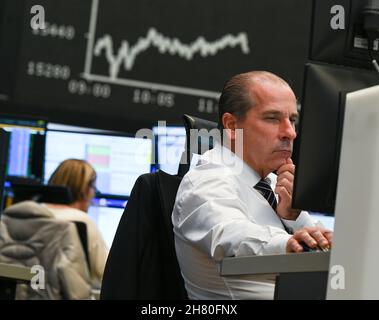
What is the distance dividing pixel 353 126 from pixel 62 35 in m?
4.79

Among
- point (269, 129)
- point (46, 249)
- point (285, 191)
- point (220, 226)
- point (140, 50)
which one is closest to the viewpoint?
point (220, 226)

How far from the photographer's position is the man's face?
94.4 inches

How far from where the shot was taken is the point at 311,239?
1847 mm

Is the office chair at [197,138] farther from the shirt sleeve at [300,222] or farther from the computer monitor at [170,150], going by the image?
the shirt sleeve at [300,222]

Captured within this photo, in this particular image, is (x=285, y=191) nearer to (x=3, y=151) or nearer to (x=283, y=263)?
(x=283, y=263)

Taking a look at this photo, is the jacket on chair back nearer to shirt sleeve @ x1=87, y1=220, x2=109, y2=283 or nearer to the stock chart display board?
shirt sleeve @ x1=87, y1=220, x2=109, y2=283

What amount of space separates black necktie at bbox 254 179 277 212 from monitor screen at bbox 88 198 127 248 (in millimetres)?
1941

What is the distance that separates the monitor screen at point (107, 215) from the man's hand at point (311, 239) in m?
2.49

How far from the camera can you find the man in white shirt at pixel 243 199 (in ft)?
6.57

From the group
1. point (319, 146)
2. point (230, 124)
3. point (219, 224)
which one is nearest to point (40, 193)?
point (230, 124)

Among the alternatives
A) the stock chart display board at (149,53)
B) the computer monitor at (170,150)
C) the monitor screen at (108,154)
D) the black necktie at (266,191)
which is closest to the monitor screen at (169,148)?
the computer monitor at (170,150)

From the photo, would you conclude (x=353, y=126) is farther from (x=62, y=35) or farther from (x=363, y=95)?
(x=62, y=35)

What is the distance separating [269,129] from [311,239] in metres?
0.60

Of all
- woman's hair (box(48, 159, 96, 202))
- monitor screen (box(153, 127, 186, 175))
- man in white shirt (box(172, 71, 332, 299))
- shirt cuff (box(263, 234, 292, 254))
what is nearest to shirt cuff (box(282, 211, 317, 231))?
man in white shirt (box(172, 71, 332, 299))
